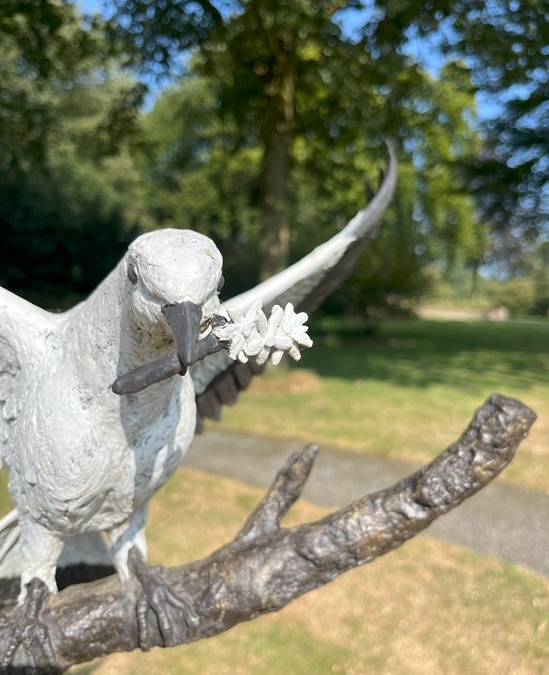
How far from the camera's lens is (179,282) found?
123 cm

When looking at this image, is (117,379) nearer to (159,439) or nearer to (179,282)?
(179,282)

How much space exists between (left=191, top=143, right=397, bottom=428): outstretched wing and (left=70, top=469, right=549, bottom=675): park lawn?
179 cm

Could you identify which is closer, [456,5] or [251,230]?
[456,5]

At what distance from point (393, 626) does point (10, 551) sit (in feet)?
8.47

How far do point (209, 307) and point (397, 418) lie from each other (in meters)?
7.25

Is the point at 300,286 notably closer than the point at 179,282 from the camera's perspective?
No

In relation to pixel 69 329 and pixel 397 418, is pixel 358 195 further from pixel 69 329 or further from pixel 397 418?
pixel 69 329

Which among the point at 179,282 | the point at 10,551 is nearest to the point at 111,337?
the point at 179,282

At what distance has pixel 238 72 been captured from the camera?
10133mm

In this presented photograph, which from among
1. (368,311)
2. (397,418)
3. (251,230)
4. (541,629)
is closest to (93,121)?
(251,230)

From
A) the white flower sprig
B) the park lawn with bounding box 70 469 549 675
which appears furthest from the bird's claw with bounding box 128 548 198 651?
the park lawn with bounding box 70 469 549 675

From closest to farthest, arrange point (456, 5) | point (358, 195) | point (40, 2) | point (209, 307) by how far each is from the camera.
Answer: point (209, 307)
point (40, 2)
point (456, 5)
point (358, 195)

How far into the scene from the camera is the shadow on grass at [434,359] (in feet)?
36.5

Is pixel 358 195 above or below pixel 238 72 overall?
below
